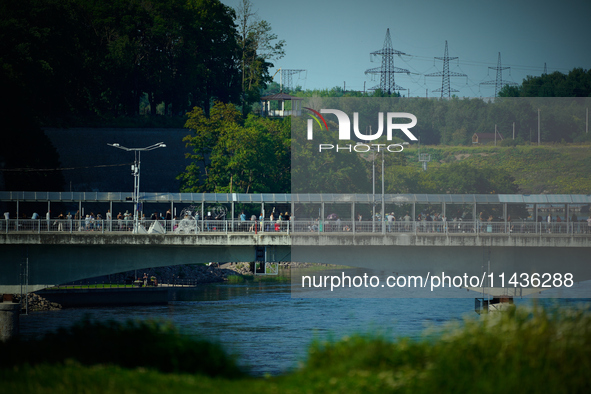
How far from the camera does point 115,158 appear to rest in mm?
84688

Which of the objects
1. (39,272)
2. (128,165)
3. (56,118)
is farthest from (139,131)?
(39,272)

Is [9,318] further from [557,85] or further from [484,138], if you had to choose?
[557,85]

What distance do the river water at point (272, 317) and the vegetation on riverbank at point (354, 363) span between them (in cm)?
1297

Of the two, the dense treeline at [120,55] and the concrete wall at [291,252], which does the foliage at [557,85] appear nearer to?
the dense treeline at [120,55]

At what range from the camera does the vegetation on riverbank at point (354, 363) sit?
14.4 meters

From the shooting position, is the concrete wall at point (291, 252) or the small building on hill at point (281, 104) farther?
the small building on hill at point (281, 104)

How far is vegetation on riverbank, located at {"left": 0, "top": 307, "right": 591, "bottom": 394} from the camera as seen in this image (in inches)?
567

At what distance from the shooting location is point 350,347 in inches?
663

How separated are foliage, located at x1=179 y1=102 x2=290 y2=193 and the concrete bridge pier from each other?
115 ft

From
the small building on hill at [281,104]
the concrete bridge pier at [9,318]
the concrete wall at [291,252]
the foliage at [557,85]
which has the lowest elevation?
the concrete bridge pier at [9,318]

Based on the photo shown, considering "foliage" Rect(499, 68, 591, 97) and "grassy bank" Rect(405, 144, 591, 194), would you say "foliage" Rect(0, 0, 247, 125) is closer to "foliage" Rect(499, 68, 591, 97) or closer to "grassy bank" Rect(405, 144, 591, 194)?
"grassy bank" Rect(405, 144, 591, 194)

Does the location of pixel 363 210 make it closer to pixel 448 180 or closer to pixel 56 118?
pixel 448 180

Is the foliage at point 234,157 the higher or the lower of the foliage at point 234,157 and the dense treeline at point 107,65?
the lower

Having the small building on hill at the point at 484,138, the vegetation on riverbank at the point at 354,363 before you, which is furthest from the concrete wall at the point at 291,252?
the small building on hill at the point at 484,138
